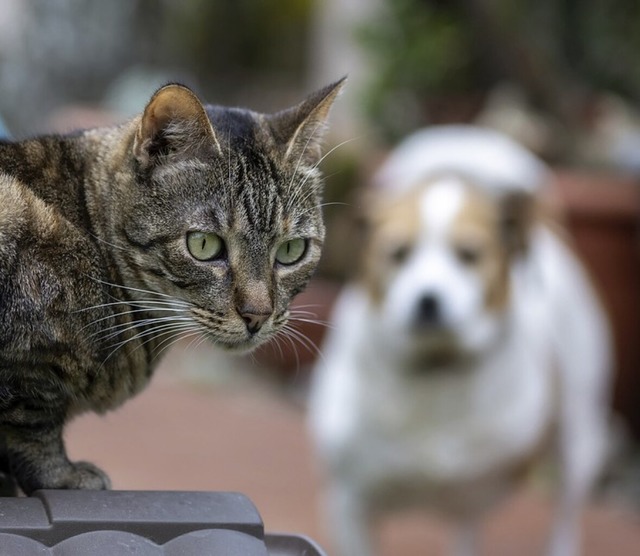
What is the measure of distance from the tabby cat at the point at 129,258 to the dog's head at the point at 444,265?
2237mm

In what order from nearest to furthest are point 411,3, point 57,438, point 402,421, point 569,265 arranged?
point 57,438 < point 402,421 < point 569,265 < point 411,3

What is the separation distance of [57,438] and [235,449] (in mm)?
4530

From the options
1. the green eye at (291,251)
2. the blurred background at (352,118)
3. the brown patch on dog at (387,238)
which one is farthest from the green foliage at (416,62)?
the green eye at (291,251)

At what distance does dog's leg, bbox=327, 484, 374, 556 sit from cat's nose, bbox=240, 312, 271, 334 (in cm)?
263

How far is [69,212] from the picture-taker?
1.94 m

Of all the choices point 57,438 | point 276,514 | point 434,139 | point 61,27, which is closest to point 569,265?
point 434,139

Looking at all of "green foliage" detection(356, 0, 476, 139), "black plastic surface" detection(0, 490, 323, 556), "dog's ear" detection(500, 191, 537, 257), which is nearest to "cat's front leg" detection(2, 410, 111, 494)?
"black plastic surface" detection(0, 490, 323, 556)

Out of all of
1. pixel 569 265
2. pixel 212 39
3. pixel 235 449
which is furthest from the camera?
pixel 212 39

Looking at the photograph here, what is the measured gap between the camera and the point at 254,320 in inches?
77.1

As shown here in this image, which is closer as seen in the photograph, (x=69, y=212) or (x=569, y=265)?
(x=69, y=212)

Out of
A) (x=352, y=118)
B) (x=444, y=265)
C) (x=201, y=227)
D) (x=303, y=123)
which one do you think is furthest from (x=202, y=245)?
(x=352, y=118)

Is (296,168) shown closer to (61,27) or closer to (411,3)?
(411,3)

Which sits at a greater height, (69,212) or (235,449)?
(235,449)

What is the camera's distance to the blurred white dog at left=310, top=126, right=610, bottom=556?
4379mm
